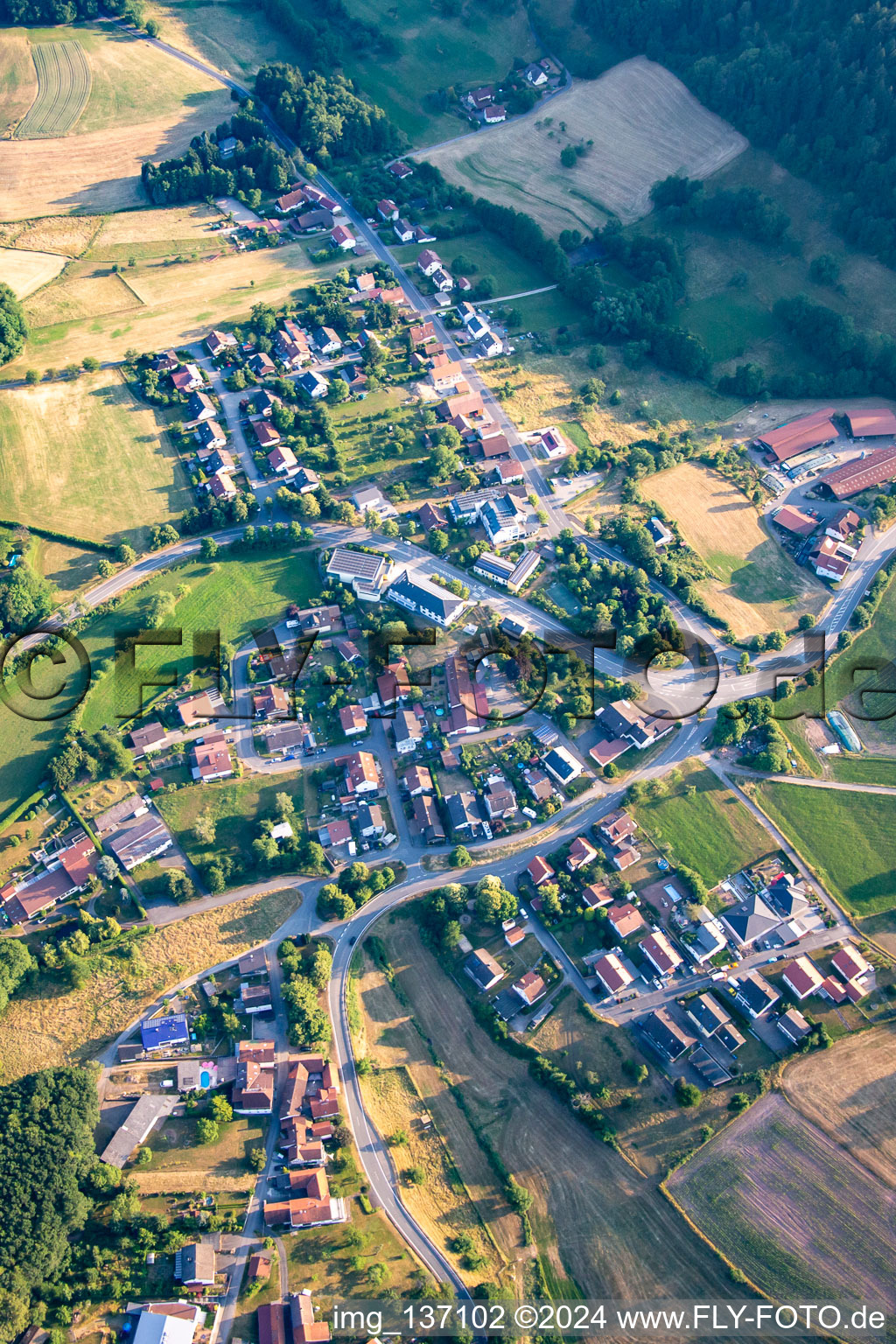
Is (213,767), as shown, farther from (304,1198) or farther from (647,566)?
(647,566)

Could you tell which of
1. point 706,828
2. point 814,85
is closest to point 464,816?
point 706,828

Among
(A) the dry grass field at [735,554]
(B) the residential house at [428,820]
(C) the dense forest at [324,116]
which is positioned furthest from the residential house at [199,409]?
(B) the residential house at [428,820]

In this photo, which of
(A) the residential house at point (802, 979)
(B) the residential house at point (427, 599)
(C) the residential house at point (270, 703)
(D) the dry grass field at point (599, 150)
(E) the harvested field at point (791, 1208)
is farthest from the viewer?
(D) the dry grass field at point (599, 150)

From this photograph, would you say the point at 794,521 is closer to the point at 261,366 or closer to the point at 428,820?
the point at 428,820

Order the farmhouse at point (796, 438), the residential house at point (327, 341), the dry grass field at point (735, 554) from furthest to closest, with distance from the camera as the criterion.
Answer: the residential house at point (327, 341), the farmhouse at point (796, 438), the dry grass field at point (735, 554)

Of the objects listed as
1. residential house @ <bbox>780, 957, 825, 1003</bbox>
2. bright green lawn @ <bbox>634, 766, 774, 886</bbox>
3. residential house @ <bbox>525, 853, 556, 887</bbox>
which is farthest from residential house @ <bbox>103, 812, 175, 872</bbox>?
residential house @ <bbox>780, 957, 825, 1003</bbox>

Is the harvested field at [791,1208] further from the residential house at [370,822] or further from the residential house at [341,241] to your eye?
the residential house at [341,241]
